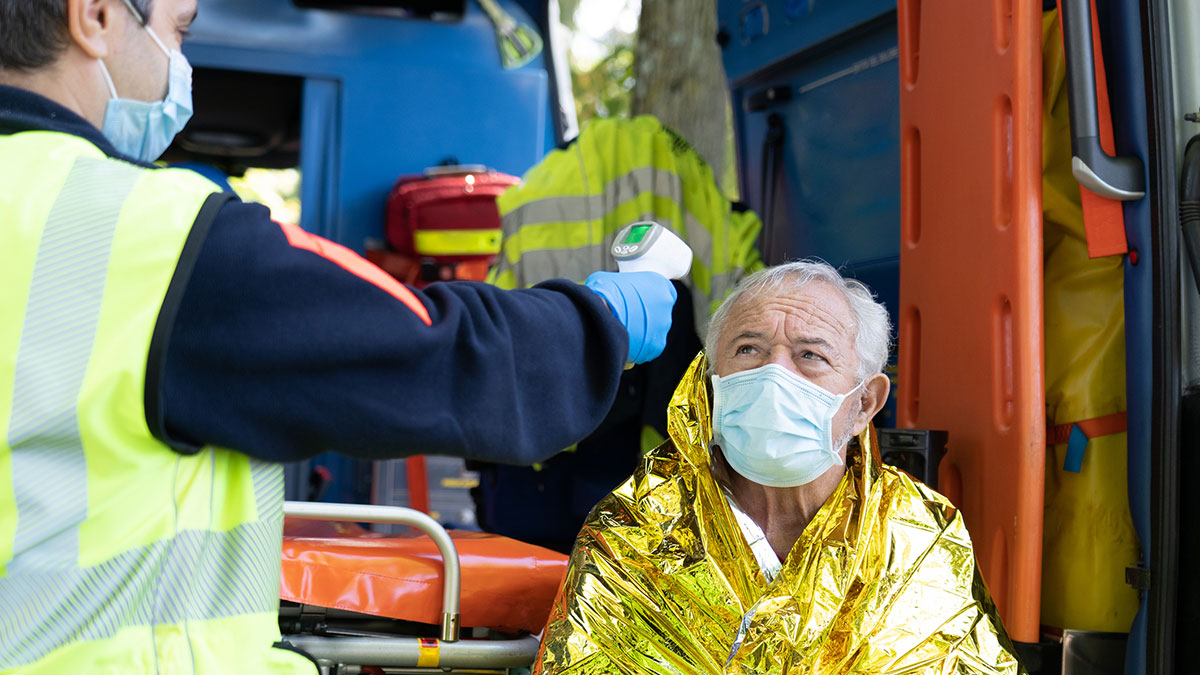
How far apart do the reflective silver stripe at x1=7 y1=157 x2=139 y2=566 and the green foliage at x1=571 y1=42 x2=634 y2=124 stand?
25.2 feet

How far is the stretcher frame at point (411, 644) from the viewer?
83.1 inches

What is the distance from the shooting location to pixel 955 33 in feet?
8.16

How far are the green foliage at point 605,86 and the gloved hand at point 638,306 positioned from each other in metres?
7.28

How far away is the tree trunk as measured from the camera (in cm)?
564

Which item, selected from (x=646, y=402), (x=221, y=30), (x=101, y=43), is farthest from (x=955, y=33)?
(x=221, y=30)

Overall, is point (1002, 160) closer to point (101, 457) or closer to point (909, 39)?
point (909, 39)

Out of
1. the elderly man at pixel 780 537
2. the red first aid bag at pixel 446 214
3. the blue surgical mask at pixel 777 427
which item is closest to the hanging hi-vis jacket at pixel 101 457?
the elderly man at pixel 780 537

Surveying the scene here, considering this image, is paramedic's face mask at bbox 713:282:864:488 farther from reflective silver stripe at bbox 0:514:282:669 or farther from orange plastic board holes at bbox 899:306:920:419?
reflective silver stripe at bbox 0:514:282:669

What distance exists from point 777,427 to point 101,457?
1376 mm

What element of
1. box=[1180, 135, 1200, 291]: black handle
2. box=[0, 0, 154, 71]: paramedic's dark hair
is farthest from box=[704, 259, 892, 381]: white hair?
box=[0, 0, 154, 71]: paramedic's dark hair

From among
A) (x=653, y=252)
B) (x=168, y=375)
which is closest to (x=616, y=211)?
(x=653, y=252)

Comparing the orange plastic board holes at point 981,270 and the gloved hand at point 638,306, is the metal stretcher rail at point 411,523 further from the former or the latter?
the orange plastic board holes at point 981,270

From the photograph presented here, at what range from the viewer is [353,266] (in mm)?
1282

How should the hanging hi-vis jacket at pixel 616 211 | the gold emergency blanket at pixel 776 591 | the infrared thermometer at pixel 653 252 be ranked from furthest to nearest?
1. the hanging hi-vis jacket at pixel 616 211
2. the gold emergency blanket at pixel 776 591
3. the infrared thermometer at pixel 653 252
